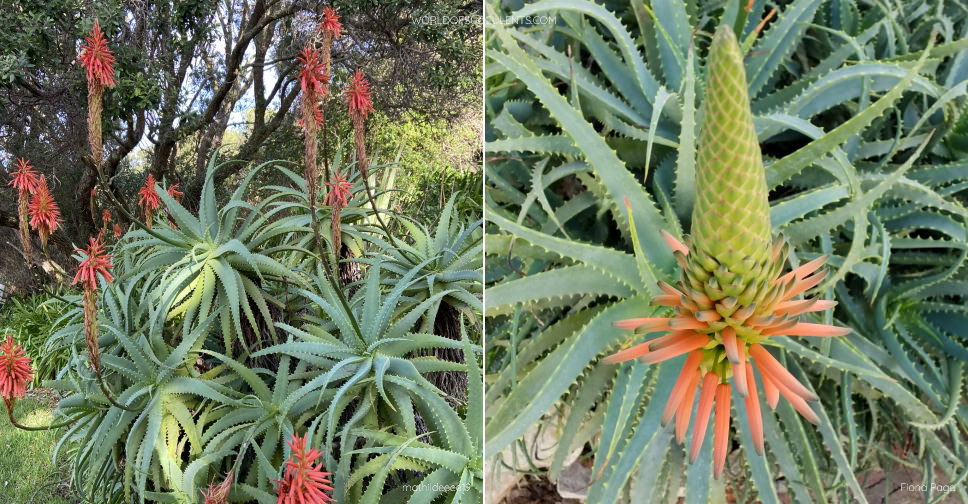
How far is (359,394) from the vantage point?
0.85m

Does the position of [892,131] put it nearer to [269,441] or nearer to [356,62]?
[269,441]

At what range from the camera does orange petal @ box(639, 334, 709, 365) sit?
0.24 m

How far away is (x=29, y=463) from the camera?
1.41m

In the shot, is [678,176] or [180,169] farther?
[180,169]

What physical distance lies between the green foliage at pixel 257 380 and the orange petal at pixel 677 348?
0.36 m

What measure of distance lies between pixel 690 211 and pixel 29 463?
1653 mm

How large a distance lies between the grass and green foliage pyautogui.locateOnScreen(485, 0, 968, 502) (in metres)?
1.38

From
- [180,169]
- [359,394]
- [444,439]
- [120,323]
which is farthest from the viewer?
[180,169]

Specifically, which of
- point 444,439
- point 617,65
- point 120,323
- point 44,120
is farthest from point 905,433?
point 44,120

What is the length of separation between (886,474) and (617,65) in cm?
38

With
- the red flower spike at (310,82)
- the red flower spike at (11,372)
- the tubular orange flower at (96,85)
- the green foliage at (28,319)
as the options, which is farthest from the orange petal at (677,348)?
the green foliage at (28,319)

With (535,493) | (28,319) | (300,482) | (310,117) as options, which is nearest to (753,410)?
(535,493)

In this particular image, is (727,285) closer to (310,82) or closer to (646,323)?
(646,323)

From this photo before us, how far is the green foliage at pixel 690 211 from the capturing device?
35 cm
